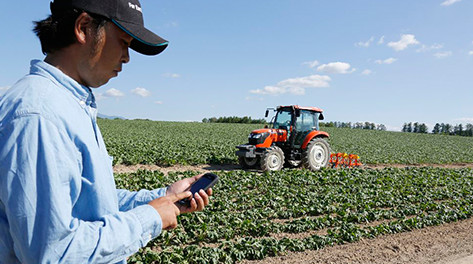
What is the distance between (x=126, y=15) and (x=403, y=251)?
20.6 ft

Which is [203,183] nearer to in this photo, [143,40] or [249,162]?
[143,40]

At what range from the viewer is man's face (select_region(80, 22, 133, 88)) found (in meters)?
1.46

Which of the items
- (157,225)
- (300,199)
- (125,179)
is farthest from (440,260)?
(125,179)

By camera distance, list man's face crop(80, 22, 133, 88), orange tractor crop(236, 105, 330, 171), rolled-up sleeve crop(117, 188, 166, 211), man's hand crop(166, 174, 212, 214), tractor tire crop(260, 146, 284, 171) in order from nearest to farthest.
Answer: man's face crop(80, 22, 133, 88) → man's hand crop(166, 174, 212, 214) → rolled-up sleeve crop(117, 188, 166, 211) → tractor tire crop(260, 146, 284, 171) → orange tractor crop(236, 105, 330, 171)

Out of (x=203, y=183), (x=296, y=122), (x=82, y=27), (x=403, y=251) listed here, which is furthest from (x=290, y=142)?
(x=82, y=27)

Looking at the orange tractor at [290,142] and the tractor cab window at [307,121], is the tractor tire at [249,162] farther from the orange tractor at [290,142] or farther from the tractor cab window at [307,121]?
the tractor cab window at [307,121]

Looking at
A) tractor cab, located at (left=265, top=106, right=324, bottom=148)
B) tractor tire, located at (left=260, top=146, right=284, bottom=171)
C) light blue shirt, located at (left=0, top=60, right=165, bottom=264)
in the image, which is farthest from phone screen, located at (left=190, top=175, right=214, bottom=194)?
tractor cab, located at (left=265, top=106, right=324, bottom=148)

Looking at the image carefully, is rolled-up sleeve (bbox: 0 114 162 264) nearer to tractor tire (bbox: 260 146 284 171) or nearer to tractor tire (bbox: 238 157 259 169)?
tractor tire (bbox: 260 146 284 171)

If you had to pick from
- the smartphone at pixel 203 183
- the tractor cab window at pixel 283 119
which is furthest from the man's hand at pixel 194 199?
the tractor cab window at pixel 283 119

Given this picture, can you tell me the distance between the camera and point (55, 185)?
3.63ft

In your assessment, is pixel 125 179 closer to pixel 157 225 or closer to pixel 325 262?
pixel 325 262

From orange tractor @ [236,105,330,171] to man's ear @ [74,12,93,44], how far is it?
11.2m

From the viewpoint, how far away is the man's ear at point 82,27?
1384 mm

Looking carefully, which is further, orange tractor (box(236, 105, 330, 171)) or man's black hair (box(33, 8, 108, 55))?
orange tractor (box(236, 105, 330, 171))
